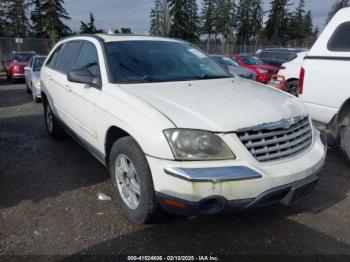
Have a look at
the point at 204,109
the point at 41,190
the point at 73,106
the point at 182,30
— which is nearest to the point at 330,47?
the point at 204,109

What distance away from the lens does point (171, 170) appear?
2.51 metres

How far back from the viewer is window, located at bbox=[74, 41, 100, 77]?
3799 millimetres

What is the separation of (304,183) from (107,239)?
178 centimetres

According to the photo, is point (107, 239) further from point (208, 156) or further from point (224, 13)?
point (224, 13)

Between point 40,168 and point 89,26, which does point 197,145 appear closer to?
point 40,168

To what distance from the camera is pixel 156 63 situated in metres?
3.82

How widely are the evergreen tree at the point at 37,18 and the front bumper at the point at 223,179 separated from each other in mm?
52107

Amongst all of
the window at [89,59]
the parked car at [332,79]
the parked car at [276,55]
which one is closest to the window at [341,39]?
the parked car at [332,79]

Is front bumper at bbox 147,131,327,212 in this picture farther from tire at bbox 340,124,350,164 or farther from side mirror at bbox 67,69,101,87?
tire at bbox 340,124,350,164

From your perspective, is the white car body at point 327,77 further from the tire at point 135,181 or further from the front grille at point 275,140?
→ the tire at point 135,181

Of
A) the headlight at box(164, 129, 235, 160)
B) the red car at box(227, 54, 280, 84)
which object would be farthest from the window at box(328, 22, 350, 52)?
the red car at box(227, 54, 280, 84)

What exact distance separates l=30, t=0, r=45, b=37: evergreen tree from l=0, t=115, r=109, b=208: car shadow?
1906 inches

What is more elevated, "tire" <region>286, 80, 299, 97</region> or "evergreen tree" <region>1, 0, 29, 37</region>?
"evergreen tree" <region>1, 0, 29, 37</region>

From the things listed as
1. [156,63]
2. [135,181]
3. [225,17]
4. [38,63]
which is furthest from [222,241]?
[225,17]
